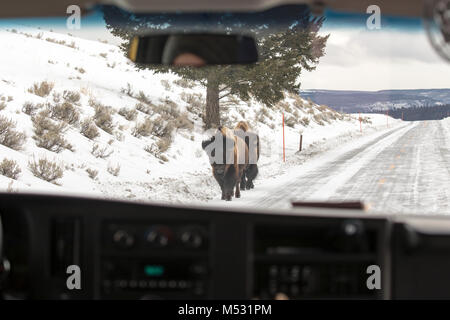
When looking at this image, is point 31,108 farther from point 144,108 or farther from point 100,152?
point 144,108

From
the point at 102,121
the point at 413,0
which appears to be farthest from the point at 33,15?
the point at 102,121

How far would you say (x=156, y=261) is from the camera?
3129mm

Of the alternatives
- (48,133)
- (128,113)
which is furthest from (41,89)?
(48,133)

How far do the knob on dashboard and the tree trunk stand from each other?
1027 cm

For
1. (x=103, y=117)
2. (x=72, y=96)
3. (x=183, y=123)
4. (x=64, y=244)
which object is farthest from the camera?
(x=72, y=96)

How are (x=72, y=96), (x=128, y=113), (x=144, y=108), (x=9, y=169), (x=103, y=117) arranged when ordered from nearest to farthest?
(x=9, y=169) → (x=103, y=117) → (x=72, y=96) → (x=128, y=113) → (x=144, y=108)

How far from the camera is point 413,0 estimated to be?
384 cm

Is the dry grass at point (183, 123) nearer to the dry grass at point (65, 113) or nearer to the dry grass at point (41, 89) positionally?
the dry grass at point (65, 113)

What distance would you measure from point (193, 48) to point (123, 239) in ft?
3.35

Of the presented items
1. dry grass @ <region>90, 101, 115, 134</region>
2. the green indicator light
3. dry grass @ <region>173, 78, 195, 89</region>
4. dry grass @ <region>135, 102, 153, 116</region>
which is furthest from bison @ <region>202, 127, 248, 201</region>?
dry grass @ <region>173, 78, 195, 89</region>

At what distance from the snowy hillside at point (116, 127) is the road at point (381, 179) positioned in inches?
49.7

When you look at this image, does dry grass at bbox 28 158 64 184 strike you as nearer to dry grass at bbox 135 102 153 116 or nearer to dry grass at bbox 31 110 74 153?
dry grass at bbox 31 110 74 153
